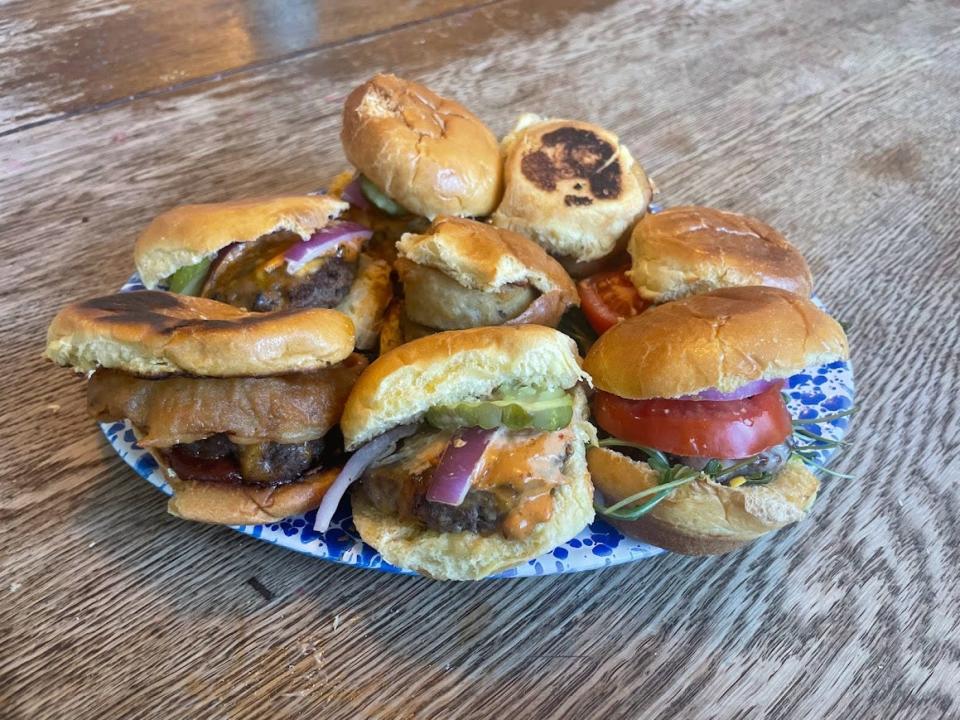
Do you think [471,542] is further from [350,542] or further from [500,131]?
[500,131]

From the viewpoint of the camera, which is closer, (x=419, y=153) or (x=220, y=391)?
(x=220, y=391)

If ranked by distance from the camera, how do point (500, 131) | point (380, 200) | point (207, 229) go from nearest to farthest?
point (207, 229)
point (380, 200)
point (500, 131)

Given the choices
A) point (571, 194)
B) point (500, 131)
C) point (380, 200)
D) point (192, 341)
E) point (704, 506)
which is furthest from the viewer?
point (500, 131)

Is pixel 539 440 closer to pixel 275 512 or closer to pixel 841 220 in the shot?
pixel 275 512

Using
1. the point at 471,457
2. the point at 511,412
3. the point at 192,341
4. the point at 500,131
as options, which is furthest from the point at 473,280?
the point at 500,131

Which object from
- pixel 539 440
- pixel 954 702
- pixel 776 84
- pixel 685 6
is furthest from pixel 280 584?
pixel 685 6

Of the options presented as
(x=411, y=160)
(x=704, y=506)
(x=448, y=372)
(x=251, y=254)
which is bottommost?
(x=704, y=506)

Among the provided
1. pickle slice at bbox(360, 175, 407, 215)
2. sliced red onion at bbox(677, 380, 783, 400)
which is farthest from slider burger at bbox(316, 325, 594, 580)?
pickle slice at bbox(360, 175, 407, 215)

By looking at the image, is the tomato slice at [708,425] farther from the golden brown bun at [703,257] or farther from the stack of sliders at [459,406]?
the golden brown bun at [703,257]

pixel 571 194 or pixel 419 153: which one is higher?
pixel 419 153
